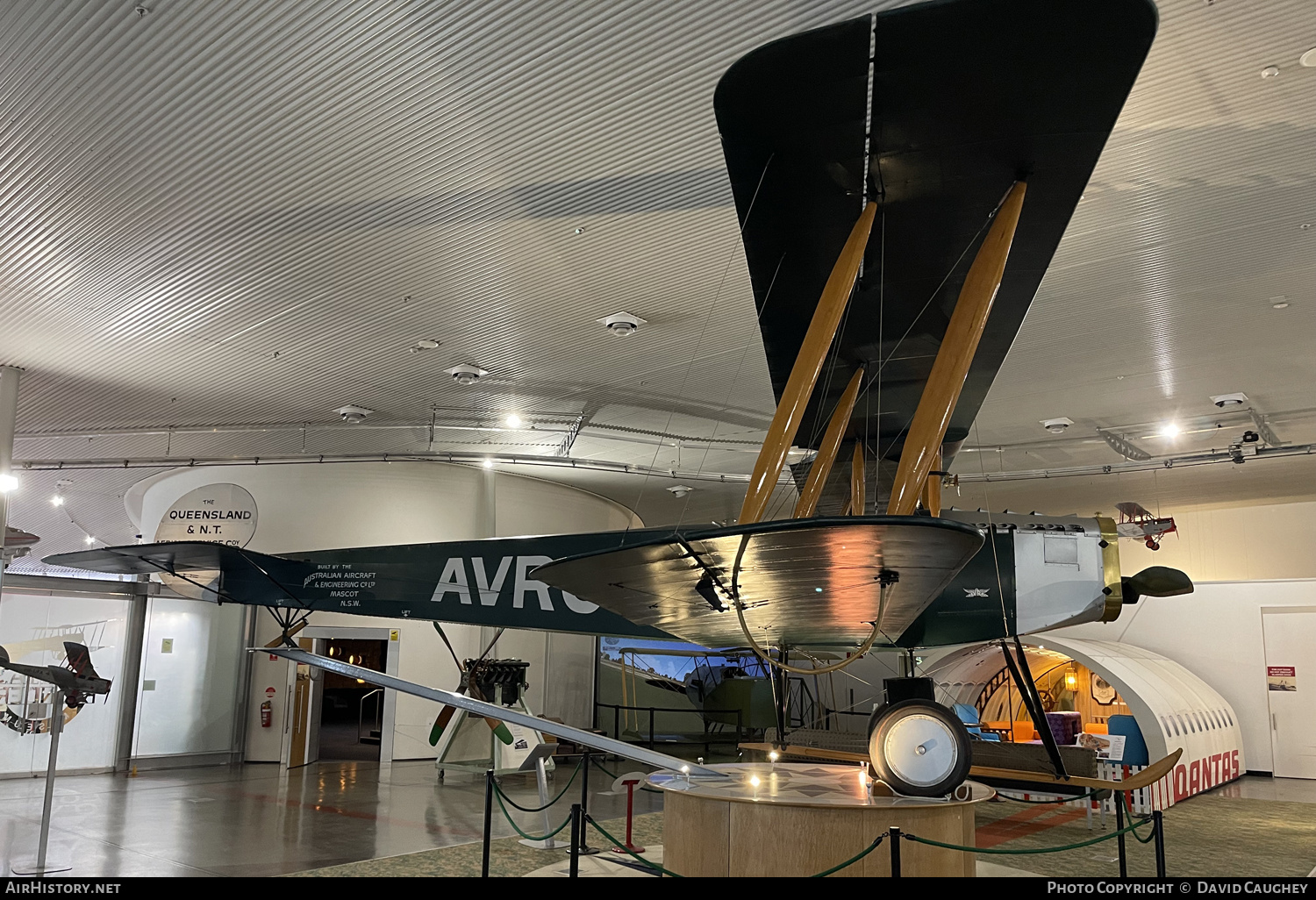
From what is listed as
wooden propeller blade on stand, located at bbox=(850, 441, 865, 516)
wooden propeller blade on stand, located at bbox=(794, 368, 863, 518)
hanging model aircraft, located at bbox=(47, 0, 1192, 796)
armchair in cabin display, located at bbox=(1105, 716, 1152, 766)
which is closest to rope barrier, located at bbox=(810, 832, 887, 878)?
hanging model aircraft, located at bbox=(47, 0, 1192, 796)

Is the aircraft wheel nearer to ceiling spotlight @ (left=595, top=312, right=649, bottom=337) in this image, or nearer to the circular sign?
ceiling spotlight @ (left=595, top=312, right=649, bottom=337)

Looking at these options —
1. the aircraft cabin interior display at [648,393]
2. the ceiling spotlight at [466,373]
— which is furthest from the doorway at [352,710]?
the ceiling spotlight at [466,373]

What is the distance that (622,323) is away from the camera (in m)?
9.59

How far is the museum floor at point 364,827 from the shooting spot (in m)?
7.45

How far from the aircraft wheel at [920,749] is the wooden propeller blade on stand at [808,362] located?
6.04 feet

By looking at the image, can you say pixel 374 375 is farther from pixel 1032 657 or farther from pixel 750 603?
pixel 1032 657

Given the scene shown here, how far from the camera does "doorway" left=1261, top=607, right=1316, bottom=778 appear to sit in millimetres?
15578

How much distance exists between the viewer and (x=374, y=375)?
452 inches

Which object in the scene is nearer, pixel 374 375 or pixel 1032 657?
pixel 374 375

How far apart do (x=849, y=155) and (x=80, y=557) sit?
21.2 ft

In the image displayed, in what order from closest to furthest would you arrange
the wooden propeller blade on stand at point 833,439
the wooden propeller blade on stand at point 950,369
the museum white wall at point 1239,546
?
the wooden propeller blade on stand at point 950,369, the wooden propeller blade on stand at point 833,439, the museum white wall at point 1239,546

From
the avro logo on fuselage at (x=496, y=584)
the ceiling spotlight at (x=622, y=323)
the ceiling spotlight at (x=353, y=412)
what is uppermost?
the ceiling spotlight at (x=622, y=323)

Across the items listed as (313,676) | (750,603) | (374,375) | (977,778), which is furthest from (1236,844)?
(313,676)

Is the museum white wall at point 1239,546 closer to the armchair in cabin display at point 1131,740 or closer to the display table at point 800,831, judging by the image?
the armchair in cabin display at point 1131,740
